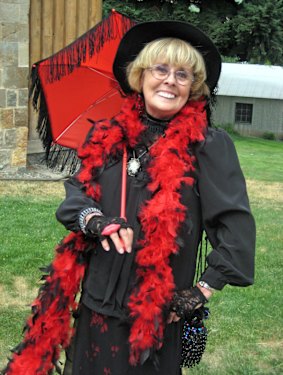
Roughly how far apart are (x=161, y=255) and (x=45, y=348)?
734 mm

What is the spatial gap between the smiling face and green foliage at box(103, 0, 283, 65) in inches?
642

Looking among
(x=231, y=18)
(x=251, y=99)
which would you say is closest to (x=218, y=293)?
(x=231, y=18)

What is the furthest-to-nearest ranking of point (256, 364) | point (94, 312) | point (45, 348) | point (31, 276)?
point (31, 276), point (256, 364), point (45, 348), point (94, 312)

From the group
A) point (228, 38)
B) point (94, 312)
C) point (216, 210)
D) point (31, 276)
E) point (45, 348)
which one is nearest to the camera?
point (216, 210)

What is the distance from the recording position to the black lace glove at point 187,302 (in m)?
2.12

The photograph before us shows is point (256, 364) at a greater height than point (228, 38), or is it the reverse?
point (228, 38)

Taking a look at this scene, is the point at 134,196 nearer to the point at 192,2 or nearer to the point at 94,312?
the point at 94,312

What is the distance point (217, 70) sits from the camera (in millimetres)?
2340

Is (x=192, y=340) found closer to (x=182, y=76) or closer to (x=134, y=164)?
(x=134, y=164)

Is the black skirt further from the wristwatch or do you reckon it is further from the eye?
the eye

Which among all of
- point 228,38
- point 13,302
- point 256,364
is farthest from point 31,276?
point 228,38

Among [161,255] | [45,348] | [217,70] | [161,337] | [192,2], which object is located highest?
[192,2]

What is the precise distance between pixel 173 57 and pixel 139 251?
0.73 m

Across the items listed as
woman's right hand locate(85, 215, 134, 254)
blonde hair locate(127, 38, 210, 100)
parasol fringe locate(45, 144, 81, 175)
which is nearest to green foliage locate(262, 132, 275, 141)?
parasol fringe locate(45, 144, 81, 175)
